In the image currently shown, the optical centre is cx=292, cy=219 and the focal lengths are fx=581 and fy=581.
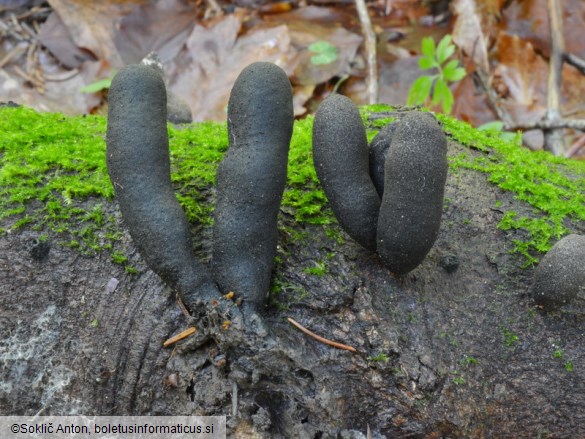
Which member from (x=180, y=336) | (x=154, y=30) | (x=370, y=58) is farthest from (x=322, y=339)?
(x=154, y=30)

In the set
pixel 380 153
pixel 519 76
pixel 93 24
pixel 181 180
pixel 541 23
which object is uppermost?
pixel 380 153

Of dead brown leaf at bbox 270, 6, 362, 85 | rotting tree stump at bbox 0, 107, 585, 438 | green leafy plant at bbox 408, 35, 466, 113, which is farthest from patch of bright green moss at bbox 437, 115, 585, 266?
dead brown leaf at bbox 270, 6, 362, 85

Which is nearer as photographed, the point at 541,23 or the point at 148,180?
the point at 148,180

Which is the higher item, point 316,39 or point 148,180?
point 148,180

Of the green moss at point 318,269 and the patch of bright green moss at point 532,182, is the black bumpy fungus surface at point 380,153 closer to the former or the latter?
the green moss at point 318,269

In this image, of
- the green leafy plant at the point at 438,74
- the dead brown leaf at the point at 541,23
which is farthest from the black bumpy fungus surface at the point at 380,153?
the dead brown leaf at the point at 541,23

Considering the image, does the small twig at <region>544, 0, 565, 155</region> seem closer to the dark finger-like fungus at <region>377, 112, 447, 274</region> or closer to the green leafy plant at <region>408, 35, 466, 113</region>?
the green leafy plant at <region>408, 35, 466, 113</region>

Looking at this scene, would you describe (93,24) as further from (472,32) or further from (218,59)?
(472,32)

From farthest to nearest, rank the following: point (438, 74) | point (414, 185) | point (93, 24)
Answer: point (93, 24) → point (438, 74) → point (414, 185)
